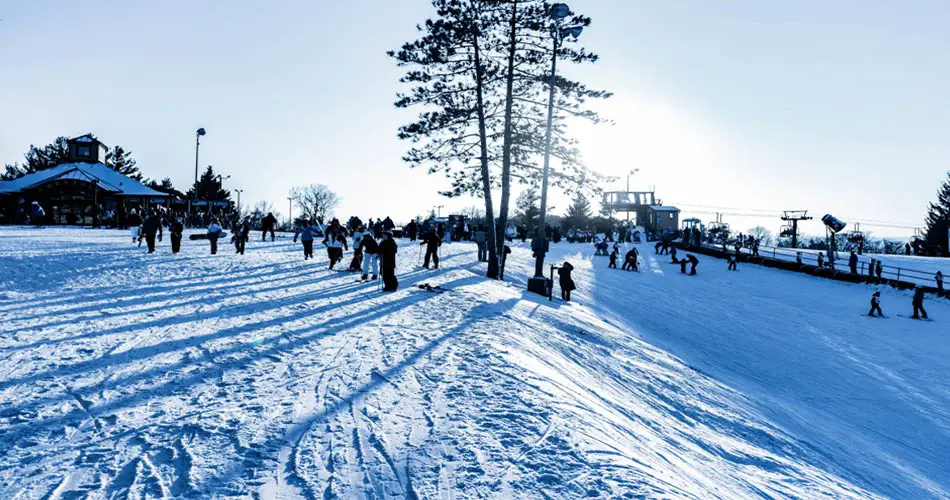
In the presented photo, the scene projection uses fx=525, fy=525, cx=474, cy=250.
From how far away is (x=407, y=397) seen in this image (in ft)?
18.4

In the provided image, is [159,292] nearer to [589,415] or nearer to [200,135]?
[589,415]

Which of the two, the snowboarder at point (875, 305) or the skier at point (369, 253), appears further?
the snowboarder at point (875, 305)

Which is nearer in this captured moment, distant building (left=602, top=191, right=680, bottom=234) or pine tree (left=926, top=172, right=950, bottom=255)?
pine tree (left=926, top=172, right=950, bottom=255)

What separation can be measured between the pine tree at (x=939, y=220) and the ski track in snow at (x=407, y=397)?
162ft

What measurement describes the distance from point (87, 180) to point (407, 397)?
42.2 m

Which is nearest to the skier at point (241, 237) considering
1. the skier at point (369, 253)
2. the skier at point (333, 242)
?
the skier at point (333, 242)

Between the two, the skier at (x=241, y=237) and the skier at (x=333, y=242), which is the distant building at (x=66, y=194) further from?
the skier at (x=333, y=242)

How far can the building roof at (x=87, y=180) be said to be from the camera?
123 feet

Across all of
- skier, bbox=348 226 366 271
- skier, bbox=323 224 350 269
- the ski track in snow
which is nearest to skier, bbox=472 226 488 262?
skier, bbox=348 226 366 271

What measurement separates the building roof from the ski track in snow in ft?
89.8

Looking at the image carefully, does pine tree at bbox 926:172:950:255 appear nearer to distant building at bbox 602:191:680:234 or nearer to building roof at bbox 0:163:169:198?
distant building at bbox 602:191:680:234

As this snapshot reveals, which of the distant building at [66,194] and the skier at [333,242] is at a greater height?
the distant building at [66,194]

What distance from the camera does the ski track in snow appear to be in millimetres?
4035

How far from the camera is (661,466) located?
4879 mm
